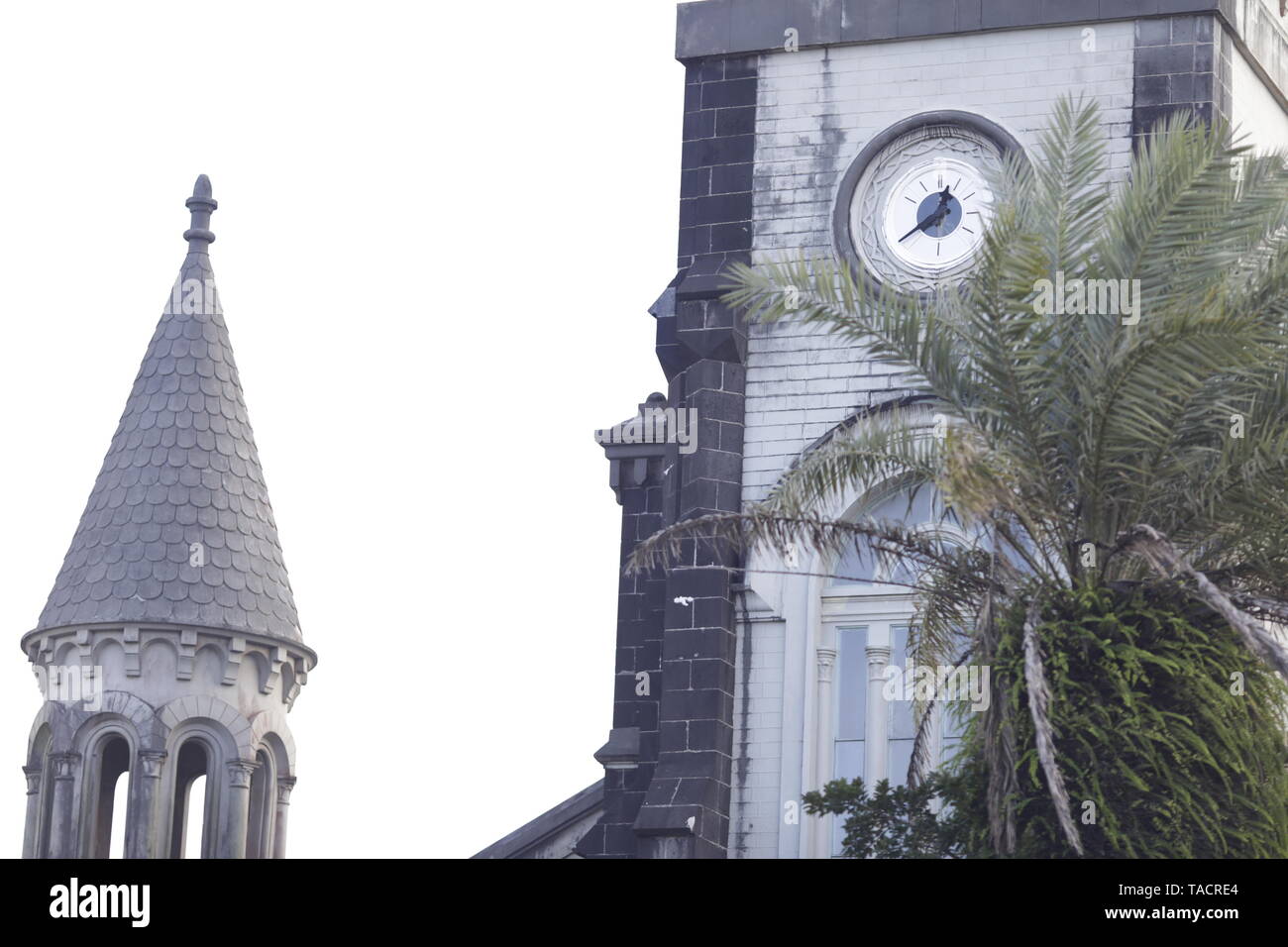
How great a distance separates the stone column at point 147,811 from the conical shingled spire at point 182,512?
1869 mm

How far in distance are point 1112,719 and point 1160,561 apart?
1.38 meters

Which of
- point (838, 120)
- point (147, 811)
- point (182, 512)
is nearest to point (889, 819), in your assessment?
point (838, 120)

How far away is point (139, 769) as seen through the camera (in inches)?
1329

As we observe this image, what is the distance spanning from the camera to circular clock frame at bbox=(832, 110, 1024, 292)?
93.5 ft

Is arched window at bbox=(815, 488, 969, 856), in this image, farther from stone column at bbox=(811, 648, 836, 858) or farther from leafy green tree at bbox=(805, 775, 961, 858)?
leafy green tree at bbox=(805, 775, 961, 858)

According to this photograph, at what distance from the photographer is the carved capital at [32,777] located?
34969mm

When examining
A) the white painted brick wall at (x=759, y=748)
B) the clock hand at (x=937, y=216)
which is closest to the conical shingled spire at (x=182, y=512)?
the white painted brick wall at (x=759, y=748)

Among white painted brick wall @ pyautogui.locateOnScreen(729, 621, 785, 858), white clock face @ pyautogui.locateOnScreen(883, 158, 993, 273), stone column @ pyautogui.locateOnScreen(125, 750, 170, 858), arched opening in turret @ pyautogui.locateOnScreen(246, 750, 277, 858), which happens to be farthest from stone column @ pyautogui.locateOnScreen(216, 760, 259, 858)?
white clock face @ pyautogui.locateOnScreen(883, 158, 993, 273)

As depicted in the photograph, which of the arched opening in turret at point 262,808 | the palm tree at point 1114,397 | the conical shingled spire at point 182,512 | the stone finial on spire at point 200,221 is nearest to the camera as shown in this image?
the palm tree at point 1114,397

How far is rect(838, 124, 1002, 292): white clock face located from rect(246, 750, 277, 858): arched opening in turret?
11689 millimetres

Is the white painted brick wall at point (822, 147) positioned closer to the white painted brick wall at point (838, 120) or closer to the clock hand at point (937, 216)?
the white painted brick wall at point (838, 120)

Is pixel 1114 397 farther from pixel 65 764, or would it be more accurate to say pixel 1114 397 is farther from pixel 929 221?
pixel 65 764

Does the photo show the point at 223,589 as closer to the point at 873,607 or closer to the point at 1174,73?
the point at 873,607

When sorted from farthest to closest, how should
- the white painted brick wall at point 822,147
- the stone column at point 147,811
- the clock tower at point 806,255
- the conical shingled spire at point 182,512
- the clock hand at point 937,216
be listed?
the conical shingled spire at point 182,512 → the stone column at point 147,811 → the clock hand at point 937,216 → the white painted brick wall at point 822,147 → the clock tower at point 806,255
